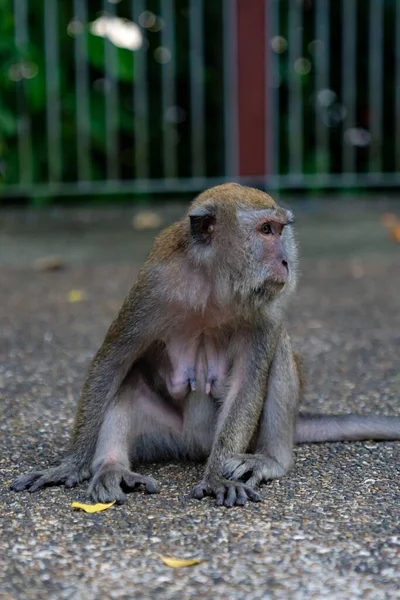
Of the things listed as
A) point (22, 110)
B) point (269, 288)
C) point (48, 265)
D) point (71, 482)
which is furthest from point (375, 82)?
point (71, 482)

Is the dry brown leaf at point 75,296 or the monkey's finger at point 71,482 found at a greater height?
the monkey's finger at point 71,482

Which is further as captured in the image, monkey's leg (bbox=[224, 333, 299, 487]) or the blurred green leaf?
the blurred green leaf

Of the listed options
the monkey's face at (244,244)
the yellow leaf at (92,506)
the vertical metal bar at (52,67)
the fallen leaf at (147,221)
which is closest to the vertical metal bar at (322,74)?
the fallen leaf at (147,221)

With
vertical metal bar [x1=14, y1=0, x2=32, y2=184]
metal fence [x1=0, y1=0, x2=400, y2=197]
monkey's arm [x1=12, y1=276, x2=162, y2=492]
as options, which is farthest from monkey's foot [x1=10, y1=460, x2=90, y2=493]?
vertical metal bar [x1=14, y1=0, x2=32, y2=184]

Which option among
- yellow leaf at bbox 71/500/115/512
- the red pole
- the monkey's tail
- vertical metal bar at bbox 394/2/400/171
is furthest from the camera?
vertical metal bar at bbox 394/2/400/171

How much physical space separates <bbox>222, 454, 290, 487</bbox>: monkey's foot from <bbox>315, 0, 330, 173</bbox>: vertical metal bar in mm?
6248

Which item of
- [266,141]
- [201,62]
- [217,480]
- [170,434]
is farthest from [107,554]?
[201,62]

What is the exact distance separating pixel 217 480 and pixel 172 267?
0.67 m

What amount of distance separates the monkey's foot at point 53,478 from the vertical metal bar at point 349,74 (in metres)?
6.63

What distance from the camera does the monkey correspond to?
3.51 m

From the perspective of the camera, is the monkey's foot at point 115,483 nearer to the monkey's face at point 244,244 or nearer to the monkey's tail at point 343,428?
the monkey's face at point 244,244

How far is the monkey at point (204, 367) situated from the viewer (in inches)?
138

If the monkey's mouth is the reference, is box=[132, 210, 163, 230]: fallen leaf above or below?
below

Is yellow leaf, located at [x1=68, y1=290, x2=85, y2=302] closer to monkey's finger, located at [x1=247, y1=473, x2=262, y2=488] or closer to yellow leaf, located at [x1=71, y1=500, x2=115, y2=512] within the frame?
monkey's finger, located at [x1=247, y1=473, x2=262, y2=488]
